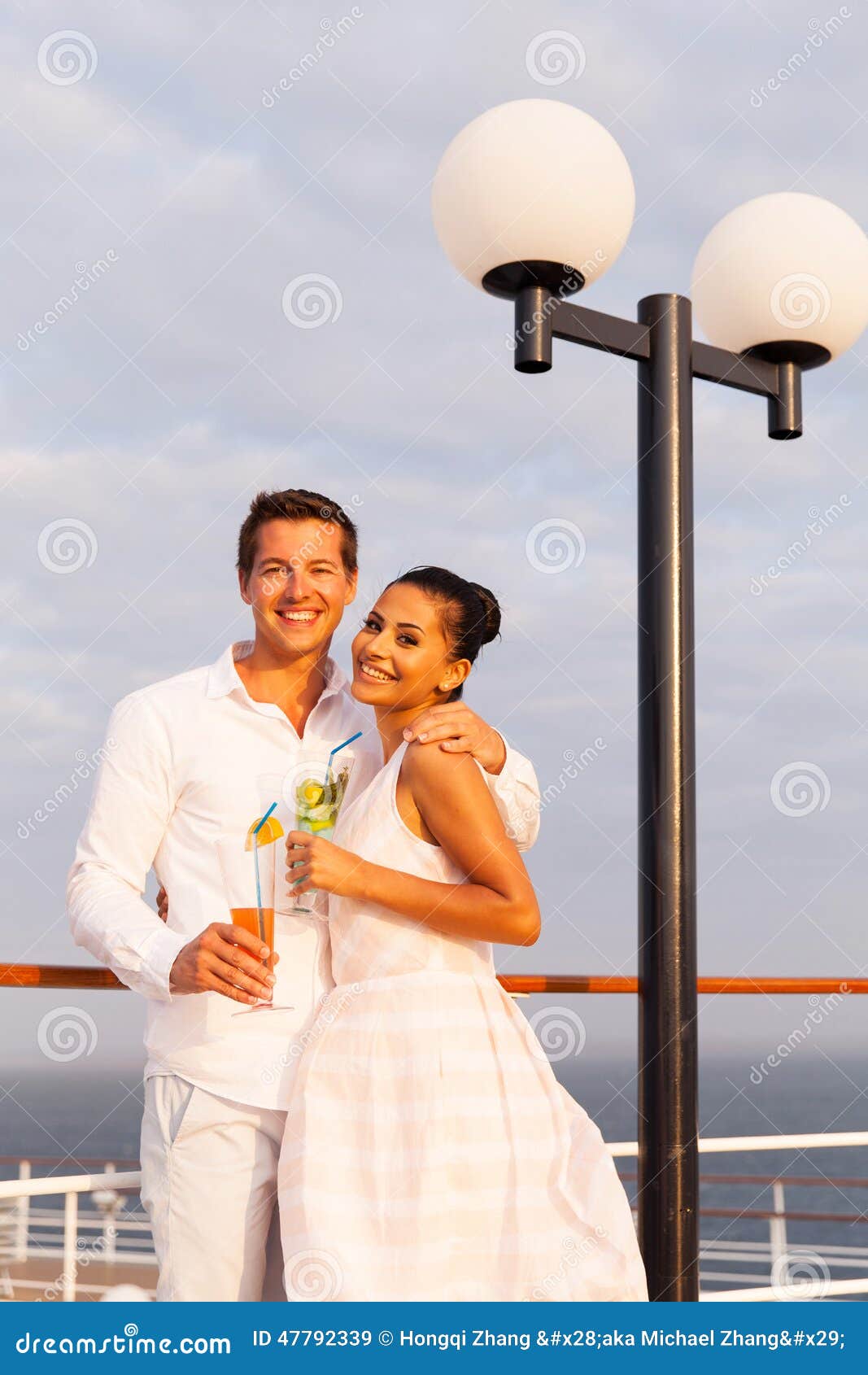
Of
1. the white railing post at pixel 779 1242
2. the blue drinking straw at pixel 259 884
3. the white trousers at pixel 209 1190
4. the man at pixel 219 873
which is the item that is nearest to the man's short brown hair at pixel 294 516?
the man at pixel 219 873

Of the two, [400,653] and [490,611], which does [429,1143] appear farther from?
[490,611]

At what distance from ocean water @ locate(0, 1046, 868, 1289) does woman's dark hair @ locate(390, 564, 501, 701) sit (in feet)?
118

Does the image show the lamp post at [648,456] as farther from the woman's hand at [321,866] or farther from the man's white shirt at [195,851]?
the woman's hand at [321,866]

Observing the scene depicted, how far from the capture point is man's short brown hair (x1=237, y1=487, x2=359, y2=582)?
7.44ft

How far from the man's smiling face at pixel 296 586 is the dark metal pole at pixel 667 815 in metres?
0.59

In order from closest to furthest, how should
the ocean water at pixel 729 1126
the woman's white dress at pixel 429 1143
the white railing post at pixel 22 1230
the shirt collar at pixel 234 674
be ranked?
the woman's white dress at pixel 429 1143 → the shirt collar at pixel 234 674 → the white railing post at pixel 22 1230 → the ocean water at pixel 729 1126

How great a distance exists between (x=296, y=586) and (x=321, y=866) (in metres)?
0.59

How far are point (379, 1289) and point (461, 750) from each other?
845 mm

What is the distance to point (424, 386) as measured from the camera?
371 centimetres

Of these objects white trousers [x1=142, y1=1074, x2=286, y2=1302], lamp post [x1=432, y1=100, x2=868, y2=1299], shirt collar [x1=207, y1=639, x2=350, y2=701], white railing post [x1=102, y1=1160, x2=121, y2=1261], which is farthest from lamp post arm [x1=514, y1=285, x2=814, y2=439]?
white railing post [x1=102, y1=1160, x2=121, y2=1261]

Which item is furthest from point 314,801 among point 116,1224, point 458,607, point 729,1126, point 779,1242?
point 729,1126

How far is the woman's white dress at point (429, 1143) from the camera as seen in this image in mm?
1850

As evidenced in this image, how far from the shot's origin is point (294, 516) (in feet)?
7.43

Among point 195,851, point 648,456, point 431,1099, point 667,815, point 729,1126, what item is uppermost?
point 729,1126
